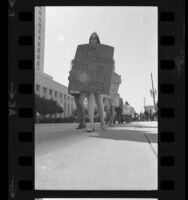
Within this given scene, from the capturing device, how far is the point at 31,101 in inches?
61.7

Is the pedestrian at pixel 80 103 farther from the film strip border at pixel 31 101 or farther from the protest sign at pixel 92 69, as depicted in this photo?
the film strip border at pixel 31 101

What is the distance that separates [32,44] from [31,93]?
0.23 m

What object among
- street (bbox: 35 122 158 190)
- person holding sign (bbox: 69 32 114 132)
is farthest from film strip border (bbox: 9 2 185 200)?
person holding sign (bbox: 69 32 114 132)

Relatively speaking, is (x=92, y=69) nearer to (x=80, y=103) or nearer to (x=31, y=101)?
(x=31, y=101)

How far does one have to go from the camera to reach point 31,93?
62.0 inches

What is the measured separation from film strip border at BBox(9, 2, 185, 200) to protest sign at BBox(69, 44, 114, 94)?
1.04 meters

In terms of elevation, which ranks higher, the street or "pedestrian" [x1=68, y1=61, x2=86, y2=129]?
"pedestrian" [x1=68, y1=61, x2=86, y2=129]

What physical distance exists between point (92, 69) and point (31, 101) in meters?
1.24

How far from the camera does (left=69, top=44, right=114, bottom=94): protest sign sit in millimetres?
2654

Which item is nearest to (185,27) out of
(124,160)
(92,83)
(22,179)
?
(22,179)

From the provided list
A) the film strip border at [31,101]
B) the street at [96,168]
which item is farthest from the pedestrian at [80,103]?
the film strip border at [31,101]

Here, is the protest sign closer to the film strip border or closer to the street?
the street

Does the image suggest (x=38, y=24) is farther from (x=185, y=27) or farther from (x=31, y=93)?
(x=185, y=27)

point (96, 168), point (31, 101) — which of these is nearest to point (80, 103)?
point (96, 168)
